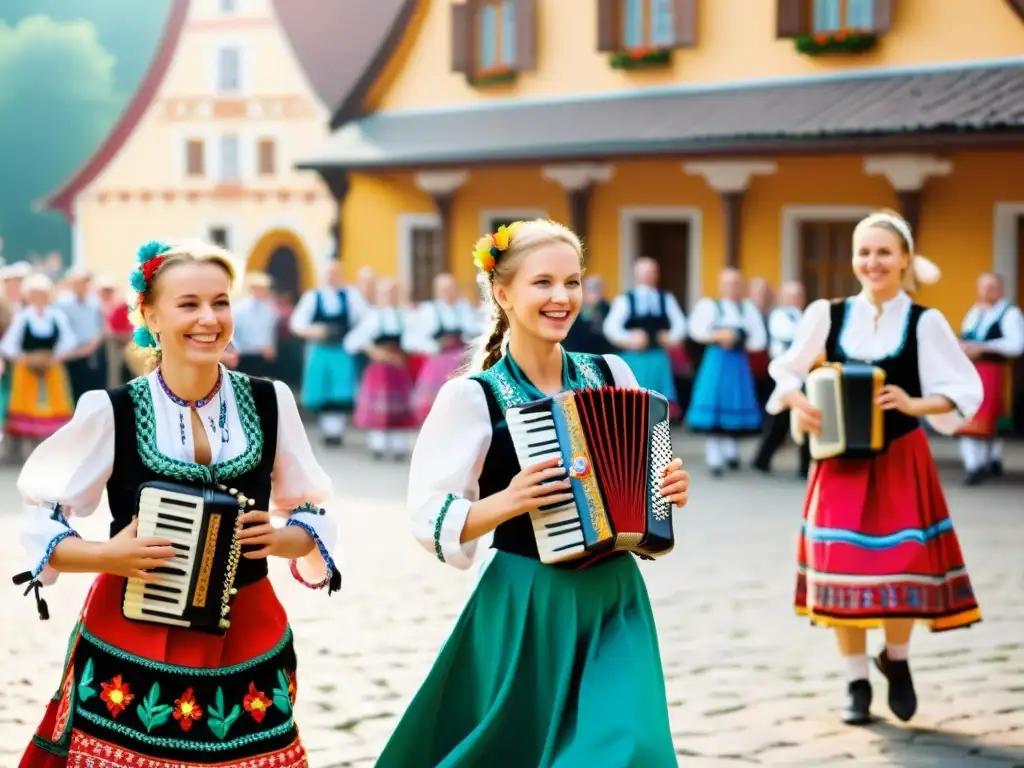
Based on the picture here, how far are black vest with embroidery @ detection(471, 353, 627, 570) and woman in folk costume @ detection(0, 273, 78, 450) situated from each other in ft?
39.8

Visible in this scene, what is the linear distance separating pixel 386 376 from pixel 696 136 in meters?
3.99

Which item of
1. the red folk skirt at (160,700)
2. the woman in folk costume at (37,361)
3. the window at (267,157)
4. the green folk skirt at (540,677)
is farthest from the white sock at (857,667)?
the window at (267,157)

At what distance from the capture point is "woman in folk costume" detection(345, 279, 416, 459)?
1700 cm

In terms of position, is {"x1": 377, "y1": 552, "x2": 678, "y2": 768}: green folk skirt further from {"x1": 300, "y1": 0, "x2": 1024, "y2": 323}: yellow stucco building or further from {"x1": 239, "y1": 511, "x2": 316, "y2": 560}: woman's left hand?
{"x1": 300, "y1": 0, "x2": 1024, "y2": 323}: yellow stucco building

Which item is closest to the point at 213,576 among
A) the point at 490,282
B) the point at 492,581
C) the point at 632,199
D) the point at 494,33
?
the point at 492,581

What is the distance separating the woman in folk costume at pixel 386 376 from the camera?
17.0m

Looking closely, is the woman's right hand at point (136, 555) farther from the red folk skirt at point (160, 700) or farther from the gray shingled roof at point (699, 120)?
the gray shingled roof at point (699, 120)

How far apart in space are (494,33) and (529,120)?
165 centimetres

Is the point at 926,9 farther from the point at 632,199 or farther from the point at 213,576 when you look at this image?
the point at 213,576

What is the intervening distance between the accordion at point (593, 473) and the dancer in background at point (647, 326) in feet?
37.9

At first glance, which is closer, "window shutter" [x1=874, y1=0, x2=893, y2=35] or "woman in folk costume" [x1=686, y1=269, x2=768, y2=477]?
"woman in folk costume" [x1=686, y1=269, x2=768, y2=477]

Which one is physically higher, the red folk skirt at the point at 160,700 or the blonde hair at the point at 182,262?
the blonde hair at the point at 182,262

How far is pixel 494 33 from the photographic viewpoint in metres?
22.6

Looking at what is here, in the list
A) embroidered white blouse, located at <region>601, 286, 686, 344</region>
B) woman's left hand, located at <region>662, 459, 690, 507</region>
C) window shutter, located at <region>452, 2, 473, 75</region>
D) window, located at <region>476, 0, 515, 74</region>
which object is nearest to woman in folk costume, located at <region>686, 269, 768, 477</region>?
embroidered white blouse, located at <region>601, 286, 686, 344</region>
